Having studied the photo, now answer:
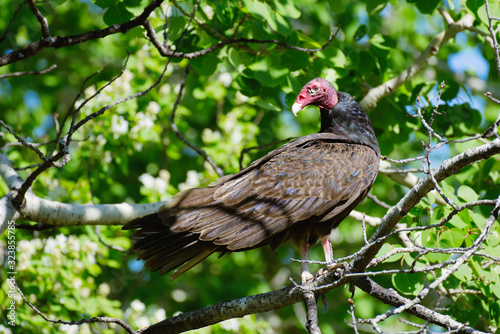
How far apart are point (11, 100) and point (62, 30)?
46.4 inches

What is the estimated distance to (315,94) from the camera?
3.94 m

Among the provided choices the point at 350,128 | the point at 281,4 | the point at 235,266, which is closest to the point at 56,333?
the point at 350,128

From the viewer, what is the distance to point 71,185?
4723 millimetres

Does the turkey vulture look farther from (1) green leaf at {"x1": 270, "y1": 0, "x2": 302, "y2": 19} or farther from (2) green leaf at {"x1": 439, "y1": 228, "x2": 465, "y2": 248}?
(1) green leaf at {"x1": 270, "y1": 0, "x2": 302, "y2": 19}

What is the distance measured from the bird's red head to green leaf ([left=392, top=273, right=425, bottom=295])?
1.28 m

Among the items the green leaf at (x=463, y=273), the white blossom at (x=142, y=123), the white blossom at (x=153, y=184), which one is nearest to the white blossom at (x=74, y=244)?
the white blossom at (x=153, y=184)

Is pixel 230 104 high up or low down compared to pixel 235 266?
up

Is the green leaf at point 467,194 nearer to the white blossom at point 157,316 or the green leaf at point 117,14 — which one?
the green leaf at point 117,14

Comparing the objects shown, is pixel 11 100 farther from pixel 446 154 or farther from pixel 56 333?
pixel 446 154

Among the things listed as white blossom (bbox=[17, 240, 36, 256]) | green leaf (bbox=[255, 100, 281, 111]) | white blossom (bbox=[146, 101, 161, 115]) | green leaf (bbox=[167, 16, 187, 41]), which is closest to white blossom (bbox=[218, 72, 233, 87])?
white blossom (bbox=[146, 101, 161, 115])

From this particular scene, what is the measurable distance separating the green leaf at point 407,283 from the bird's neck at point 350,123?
2.78 feet

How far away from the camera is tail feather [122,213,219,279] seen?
328 cm

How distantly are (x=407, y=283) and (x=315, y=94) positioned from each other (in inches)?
55.5

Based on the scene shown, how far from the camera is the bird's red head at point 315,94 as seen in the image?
3900mm
